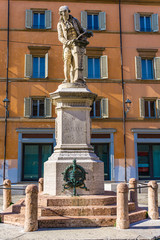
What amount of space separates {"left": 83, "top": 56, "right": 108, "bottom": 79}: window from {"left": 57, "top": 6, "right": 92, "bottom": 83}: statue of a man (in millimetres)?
12140

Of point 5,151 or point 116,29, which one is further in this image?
point 116,29

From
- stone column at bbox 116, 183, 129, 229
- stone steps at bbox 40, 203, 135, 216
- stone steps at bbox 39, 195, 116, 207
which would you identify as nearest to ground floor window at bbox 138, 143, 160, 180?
stone steps at bbox 39, 195, 116, 207

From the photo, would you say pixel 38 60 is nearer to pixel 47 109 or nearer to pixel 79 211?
pixel 47 109

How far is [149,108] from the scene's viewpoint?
70.0 ft

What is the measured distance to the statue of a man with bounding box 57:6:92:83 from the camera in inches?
352

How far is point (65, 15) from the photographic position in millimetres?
8961

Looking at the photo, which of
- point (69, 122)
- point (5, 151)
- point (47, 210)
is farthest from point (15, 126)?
point (47, 210)

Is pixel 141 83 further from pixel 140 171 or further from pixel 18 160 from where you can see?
pixel 18 160

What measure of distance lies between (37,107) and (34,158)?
3704 mm

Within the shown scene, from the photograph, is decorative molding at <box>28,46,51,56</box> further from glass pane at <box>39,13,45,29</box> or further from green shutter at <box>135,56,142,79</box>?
green shutter at <box>135,56,142,79</box>

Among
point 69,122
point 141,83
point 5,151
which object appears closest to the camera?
point 69,122

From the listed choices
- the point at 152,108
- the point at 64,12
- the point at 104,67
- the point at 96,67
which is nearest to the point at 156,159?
the point at 152,108

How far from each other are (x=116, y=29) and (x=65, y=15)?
46.9 ft

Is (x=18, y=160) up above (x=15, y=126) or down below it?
below
